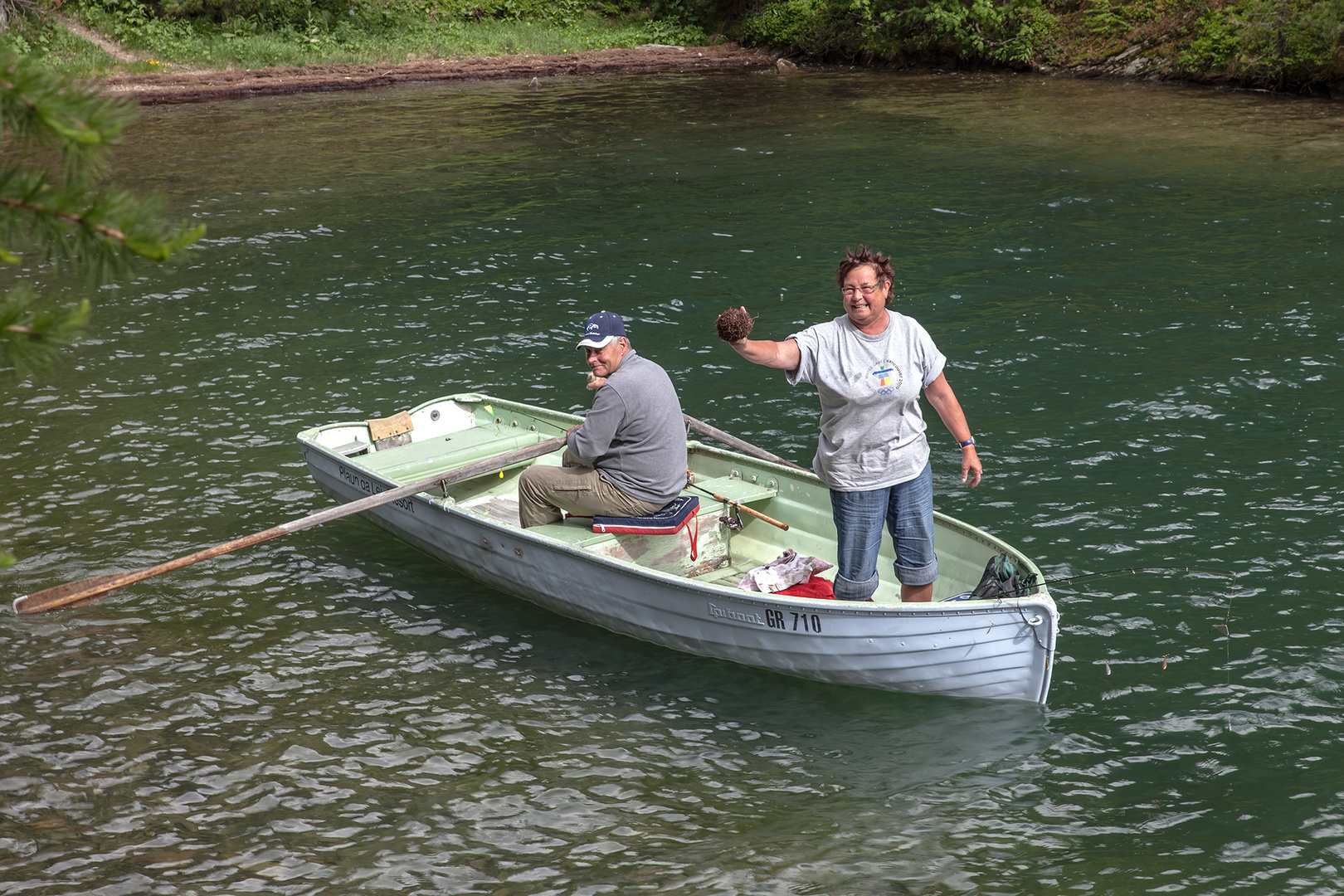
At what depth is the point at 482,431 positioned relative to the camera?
1085 centimetres

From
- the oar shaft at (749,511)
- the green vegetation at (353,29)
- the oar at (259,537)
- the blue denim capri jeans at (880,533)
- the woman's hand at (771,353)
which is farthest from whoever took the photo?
the green vegetation at (353,29)

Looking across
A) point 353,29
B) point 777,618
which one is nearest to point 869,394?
point 777,618

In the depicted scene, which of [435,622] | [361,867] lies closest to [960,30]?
[435,622]

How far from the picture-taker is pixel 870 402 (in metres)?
6.25

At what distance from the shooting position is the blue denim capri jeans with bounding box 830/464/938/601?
6605 millimetres

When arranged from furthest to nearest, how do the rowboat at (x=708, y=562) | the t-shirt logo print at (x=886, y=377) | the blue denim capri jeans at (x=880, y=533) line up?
the rowboat at (x=708, y=562), the blue denim capri jeans at (x=880, y=533), the t-shirt logo print at (x=886, y=377)

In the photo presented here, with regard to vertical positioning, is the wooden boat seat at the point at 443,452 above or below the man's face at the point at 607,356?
below

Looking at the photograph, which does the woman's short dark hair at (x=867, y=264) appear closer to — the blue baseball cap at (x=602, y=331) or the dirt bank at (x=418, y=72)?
the blue baseball cap at (x=602, y=331)

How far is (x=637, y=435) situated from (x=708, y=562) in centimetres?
131

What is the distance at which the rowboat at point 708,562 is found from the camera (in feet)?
22.4

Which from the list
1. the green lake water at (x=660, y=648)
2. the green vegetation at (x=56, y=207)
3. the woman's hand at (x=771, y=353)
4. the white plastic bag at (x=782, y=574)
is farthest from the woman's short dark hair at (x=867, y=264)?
the green vegetation at (x=56, y=207)

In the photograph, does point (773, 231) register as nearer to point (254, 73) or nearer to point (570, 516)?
point (570, 516)

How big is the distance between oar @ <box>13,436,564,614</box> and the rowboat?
0.37 feet

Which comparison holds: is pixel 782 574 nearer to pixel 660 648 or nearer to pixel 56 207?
pixel 660 648
